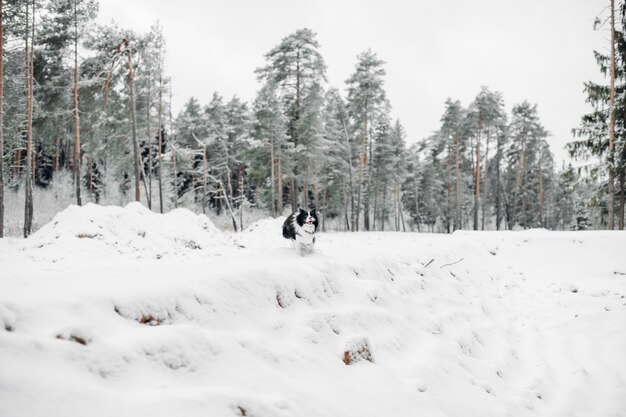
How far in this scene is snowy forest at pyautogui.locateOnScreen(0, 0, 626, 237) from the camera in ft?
56.8

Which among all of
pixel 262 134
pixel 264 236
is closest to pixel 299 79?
pixel 262 134

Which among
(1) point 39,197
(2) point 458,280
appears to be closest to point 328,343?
(2) point 458,280

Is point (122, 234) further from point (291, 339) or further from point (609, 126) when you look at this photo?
point (609, 126)

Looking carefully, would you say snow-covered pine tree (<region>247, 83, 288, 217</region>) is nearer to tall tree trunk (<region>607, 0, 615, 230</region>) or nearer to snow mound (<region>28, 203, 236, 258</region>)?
snow mound (<region>28, 203, 236, 258</region>)

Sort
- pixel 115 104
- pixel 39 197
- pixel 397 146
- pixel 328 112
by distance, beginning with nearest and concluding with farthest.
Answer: pixel 115 104 → pixel 39 197 → pixel 328 112 → pixel 397 146

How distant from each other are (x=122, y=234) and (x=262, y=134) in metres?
18.0

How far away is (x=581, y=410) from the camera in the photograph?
469cm

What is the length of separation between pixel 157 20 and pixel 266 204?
18067mm

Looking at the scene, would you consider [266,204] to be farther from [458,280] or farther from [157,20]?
[458,280]

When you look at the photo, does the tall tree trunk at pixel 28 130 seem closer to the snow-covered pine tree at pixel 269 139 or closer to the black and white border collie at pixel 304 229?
the snow-covered pine tree at pixel 269 139

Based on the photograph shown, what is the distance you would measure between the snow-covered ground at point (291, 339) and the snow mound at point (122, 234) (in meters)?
0.09

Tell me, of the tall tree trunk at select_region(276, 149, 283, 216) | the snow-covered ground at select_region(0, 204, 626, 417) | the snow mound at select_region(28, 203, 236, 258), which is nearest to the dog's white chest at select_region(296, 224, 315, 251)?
the snow-covered ground at select_region(0, 204, 626, 417)

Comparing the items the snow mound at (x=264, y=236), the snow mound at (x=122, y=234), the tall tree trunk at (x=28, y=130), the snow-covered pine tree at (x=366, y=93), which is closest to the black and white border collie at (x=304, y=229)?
the snow mound at (x=122, y=234)

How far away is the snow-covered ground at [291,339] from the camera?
2.56 meters
